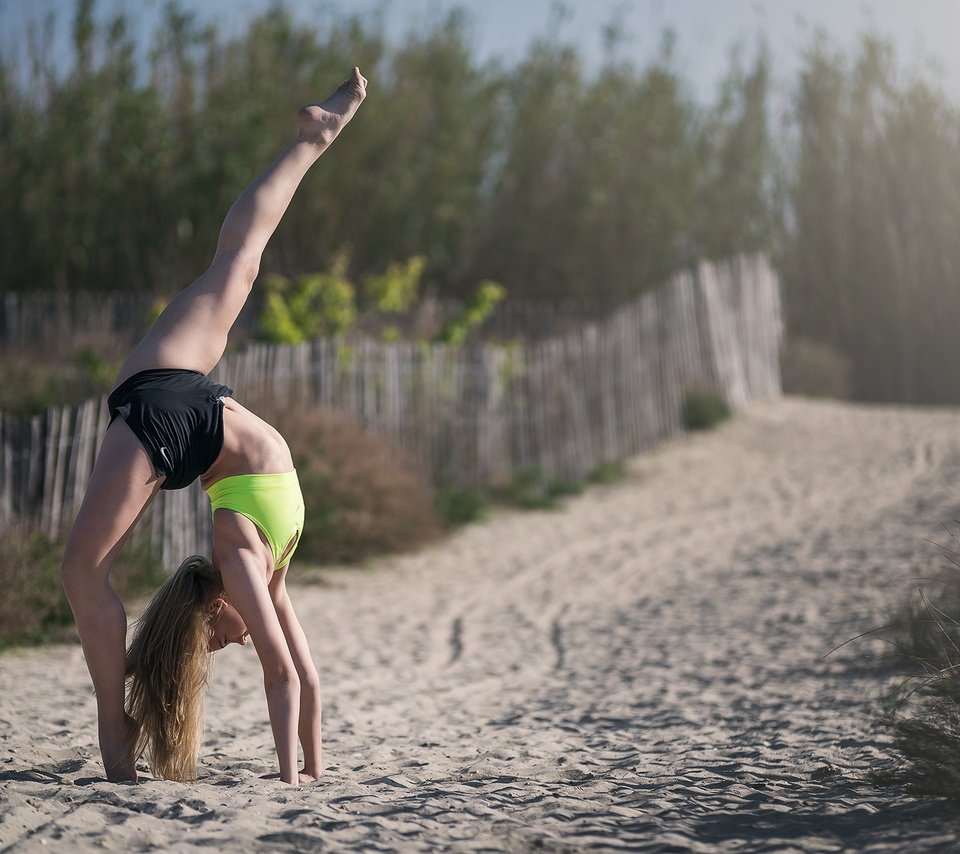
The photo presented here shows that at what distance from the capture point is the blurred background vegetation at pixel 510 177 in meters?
13.8

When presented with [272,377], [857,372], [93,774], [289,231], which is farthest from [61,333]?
[857,372]

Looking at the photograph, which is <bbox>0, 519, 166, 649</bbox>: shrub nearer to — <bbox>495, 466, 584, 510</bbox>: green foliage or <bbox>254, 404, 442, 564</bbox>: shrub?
<bbox>254, 404, 442, 564</bbox>: shrub

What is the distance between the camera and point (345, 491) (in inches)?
320

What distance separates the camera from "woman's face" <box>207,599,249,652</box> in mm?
3340

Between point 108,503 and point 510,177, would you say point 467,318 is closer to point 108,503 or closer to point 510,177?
point 510,177

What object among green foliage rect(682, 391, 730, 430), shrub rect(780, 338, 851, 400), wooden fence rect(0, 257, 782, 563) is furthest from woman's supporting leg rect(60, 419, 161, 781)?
shrub rect(780, 338, 851, 400)

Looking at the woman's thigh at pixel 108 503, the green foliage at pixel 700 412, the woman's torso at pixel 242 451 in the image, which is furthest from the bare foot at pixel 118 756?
the green foliage at pixel 700 412

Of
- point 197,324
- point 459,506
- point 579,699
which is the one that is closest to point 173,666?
point 197,324

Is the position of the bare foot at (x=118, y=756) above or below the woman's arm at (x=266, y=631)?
below

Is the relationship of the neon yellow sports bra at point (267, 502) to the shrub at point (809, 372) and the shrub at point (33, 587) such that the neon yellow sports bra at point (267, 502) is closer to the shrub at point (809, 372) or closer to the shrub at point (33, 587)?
the shrub at point (33, 587)

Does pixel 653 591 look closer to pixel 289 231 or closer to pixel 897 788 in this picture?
pixel 897 788

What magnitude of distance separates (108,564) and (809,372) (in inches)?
590

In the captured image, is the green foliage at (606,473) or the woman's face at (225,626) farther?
the green foliage at (606,473)

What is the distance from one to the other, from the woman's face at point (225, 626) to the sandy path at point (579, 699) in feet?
1.34
